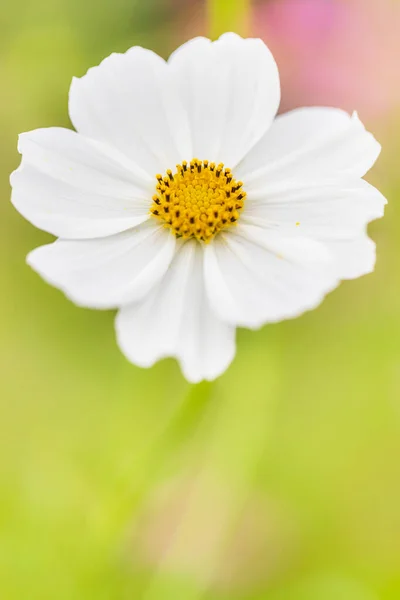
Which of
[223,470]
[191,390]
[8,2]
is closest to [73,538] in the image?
[223,470]

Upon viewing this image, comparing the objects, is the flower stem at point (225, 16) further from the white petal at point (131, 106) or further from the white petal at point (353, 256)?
the white petal at point (353, 256)

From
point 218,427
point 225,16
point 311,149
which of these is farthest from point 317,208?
point 218,427

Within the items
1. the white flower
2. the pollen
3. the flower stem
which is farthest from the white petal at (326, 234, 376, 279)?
the flower stem

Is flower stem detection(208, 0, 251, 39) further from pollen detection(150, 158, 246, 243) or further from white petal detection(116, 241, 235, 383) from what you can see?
white petal detection(116, 241, 235, 383)

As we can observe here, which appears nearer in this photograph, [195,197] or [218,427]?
[195,197]

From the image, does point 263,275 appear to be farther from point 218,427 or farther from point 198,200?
point 218,427

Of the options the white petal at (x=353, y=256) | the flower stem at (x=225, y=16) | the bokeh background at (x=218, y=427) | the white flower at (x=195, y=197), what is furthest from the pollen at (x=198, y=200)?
the bokeh background at (x=218, y=427)
